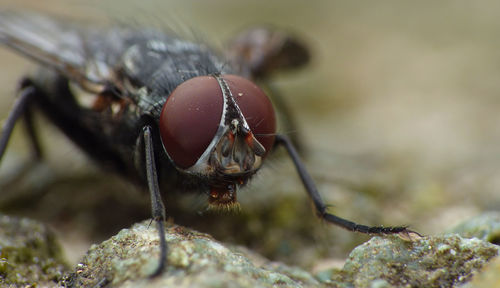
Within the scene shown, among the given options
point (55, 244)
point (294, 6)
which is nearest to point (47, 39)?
point (55, 244)

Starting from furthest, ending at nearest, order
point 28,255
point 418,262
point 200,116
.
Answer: point 28,255
point 200,116
point 418,262

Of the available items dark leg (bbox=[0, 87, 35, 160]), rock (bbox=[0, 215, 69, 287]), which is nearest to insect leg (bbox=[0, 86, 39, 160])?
dark leg (bbox=[0, 87, 35, 160])

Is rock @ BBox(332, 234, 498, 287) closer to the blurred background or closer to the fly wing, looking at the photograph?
the blurred background

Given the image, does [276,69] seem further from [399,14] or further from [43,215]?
[399,14]

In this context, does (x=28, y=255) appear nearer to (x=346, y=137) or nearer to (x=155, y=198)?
(x=155, y=198)

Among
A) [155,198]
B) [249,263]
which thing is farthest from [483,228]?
[155,198]

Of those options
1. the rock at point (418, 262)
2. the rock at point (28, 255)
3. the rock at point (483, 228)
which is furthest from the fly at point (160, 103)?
the rock at point (28, 255)
